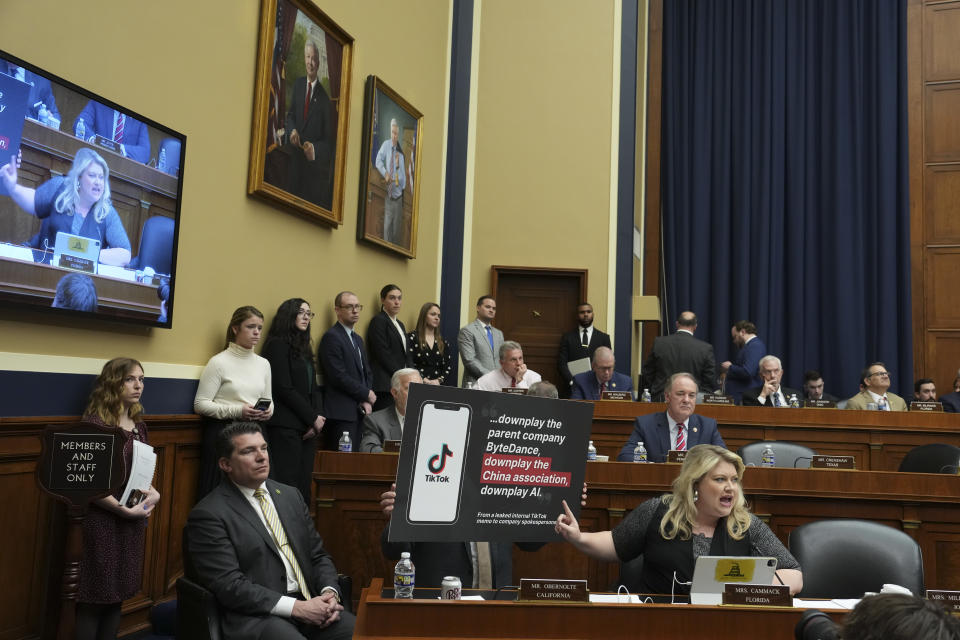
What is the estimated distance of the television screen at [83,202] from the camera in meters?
3.83

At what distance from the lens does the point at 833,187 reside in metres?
11.5

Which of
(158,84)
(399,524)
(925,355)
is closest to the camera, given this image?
(399,524)

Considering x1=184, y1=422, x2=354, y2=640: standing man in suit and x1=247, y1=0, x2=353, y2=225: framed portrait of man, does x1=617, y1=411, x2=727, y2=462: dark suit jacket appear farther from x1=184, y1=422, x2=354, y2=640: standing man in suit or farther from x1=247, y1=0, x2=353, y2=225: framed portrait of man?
x1=247, y1=0, x2=353, y2=225: framed portrait of man

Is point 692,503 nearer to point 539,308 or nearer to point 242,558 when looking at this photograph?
point 242,558

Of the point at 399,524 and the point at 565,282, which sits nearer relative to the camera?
the point at 399,524

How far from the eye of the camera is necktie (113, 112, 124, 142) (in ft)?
14.6

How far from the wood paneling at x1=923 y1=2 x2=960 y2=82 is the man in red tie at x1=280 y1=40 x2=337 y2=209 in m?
8.43

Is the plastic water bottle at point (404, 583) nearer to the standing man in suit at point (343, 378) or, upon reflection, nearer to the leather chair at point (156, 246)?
the leather chair at point (156, 246)

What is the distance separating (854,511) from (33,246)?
13.7 feet

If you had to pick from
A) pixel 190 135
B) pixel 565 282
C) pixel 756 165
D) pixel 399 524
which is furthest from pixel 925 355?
pixel 399 524

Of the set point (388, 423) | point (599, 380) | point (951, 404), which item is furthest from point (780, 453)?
point (951, 404)

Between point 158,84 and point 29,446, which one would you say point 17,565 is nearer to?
point 29,446

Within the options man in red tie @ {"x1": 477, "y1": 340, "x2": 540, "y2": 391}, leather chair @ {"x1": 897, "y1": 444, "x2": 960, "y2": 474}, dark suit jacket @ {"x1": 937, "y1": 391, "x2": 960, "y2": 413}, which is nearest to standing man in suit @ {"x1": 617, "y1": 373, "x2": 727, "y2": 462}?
leather chair @ {"x1": 897, "y1": 444, "x2": 960, "y2": 474}

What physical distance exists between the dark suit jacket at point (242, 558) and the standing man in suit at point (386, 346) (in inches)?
144
